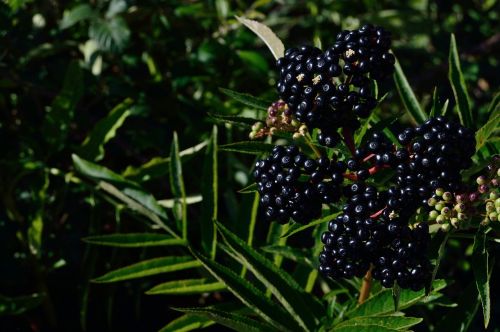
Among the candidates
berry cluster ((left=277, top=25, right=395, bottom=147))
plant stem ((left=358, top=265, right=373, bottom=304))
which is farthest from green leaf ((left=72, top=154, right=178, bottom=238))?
berry cluster ((left=277, top=25, right=395, bottom=147))

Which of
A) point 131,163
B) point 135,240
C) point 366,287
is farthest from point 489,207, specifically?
point 131,163

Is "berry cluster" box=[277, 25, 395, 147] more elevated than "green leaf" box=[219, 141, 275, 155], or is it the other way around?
"berry cluster" box=[277, 25, 395, 147]

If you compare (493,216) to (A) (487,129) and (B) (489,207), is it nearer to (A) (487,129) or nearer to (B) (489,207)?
(B) (489,207)

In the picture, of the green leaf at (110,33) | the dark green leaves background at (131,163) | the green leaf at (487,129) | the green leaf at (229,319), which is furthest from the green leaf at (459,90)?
the green leaf at (110,33)

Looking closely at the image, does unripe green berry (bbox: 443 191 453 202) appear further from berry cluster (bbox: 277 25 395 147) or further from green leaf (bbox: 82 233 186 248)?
green leaf (bbox: 82 233 186 248)

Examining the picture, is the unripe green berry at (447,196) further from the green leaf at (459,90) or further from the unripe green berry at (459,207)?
the green leaf at (459,90)

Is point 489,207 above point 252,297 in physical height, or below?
above
